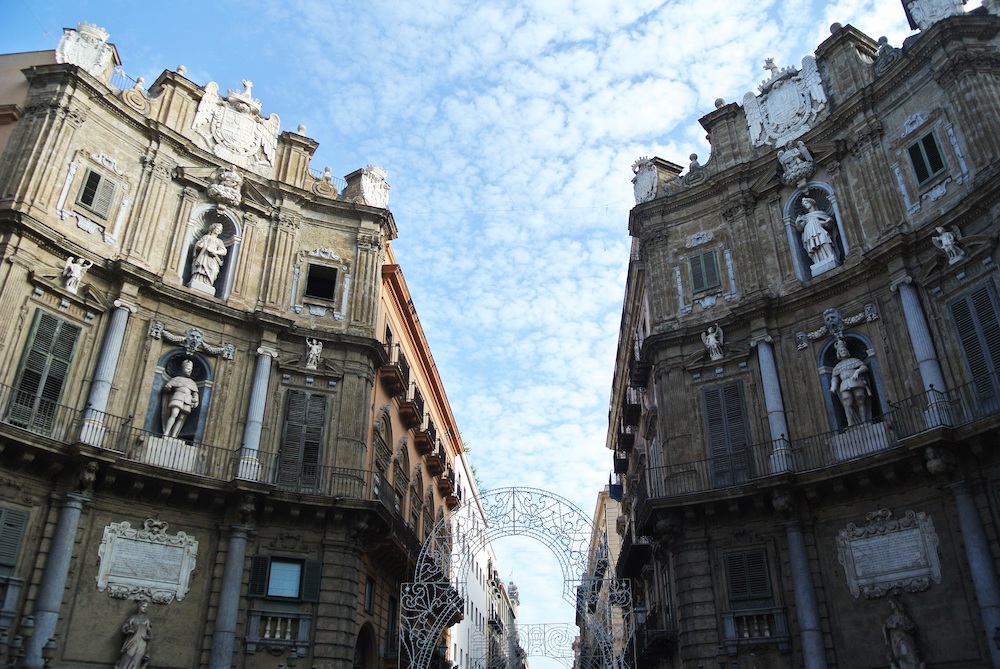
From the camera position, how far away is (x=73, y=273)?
19453mm

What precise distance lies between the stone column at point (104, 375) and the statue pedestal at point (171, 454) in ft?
4.33

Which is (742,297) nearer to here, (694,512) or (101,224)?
(694,512)

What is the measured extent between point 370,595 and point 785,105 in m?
19.9

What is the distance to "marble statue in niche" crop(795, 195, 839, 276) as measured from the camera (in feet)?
71.8

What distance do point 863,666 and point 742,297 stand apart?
10.3 metres

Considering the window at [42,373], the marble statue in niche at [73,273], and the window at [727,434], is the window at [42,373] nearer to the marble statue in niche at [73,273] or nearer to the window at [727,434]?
the marble statue in niche at [73,273]

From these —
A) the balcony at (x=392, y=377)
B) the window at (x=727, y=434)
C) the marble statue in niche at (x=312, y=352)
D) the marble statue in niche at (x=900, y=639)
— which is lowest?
the marble statue in niche at (x=900, y=639)

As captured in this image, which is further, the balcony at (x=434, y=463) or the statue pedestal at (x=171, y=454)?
the balcony at (x=434, y=463)

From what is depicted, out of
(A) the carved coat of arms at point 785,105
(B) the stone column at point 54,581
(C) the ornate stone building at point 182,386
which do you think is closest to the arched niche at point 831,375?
(A) the carved coat of arms at point 785,105

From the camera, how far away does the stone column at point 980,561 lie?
15398 mm

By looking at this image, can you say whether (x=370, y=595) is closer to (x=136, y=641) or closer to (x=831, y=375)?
(x=136, y=641)

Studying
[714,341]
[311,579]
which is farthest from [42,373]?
[714,341]

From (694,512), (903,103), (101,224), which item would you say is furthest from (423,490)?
(903,103)

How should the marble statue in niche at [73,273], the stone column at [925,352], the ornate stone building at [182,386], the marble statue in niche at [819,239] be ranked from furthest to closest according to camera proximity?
the marble statue in niche at [819,239]
the marble statue in niche at [73,273]
the ornate stone building at [182,386]
the stone column at [925,352]
